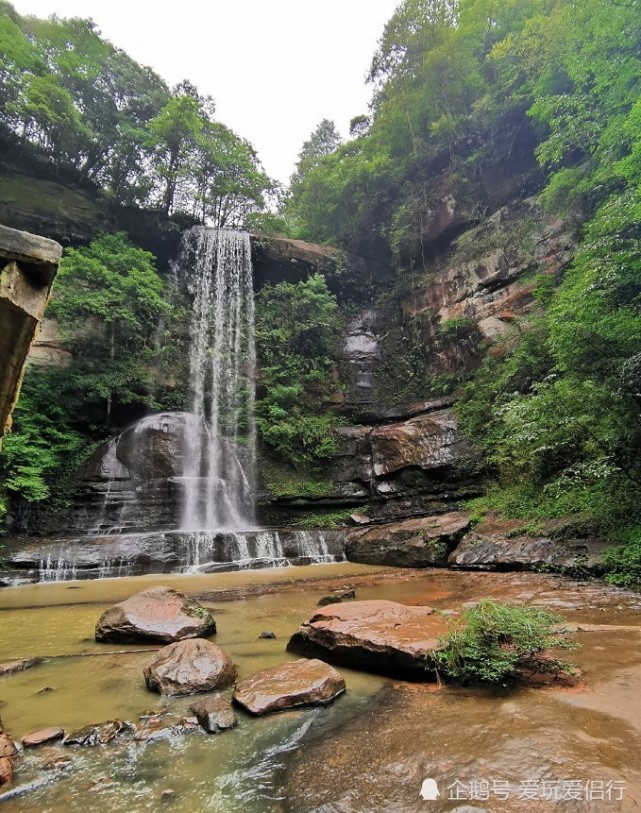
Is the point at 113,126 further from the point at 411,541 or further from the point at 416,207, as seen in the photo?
the point at 411,541

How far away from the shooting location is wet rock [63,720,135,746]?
2.40m

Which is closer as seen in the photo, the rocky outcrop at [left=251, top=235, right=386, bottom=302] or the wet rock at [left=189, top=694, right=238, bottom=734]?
the wet rock at [left=189, top=694, right=238, bottom=734]

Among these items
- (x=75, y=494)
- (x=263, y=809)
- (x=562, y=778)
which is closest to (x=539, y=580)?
(x=562, y=778)

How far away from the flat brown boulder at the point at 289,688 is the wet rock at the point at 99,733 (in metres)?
0.69

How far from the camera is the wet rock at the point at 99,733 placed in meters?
2.40

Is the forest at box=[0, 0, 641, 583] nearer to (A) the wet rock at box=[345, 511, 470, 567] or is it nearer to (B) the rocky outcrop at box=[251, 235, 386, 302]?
(A) the wet rock at box=[345, 511, 470, 567]

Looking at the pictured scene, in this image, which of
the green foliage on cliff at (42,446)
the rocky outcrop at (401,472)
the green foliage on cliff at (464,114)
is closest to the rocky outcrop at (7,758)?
the green foliage on cliff at (42,446)

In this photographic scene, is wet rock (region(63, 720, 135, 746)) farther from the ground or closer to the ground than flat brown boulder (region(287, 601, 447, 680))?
closer to the ground

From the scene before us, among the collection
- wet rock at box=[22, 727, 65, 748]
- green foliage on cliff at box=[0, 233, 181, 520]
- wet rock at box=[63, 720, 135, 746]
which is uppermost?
green foliage on cliff at box=[0, 233, 181, 520]

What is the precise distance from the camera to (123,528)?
12.0 m

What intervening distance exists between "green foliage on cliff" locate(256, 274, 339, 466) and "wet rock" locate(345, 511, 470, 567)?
4.97 metres

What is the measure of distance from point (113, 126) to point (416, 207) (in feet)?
49.2

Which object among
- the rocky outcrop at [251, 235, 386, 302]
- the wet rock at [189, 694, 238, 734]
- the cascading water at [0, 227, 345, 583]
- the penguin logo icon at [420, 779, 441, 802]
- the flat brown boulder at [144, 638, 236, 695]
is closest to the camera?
the penguin logo icon at [420, 779, 441, 802]

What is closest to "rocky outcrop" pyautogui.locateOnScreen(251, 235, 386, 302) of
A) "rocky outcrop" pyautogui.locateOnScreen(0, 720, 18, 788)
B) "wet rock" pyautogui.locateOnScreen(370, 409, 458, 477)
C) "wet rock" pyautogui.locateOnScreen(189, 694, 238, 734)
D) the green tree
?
the green tree
